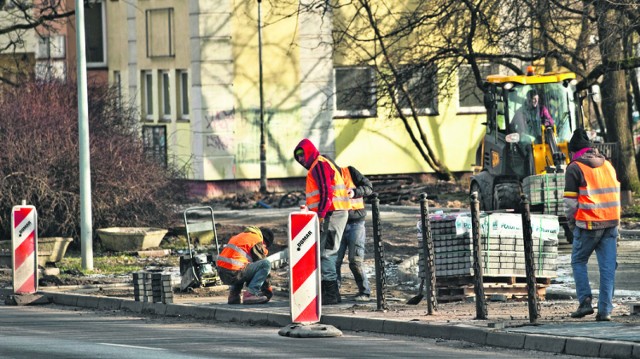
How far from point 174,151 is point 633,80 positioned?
12.0 m

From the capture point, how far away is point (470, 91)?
41375 mm

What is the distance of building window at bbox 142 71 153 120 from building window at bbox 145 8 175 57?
99cm

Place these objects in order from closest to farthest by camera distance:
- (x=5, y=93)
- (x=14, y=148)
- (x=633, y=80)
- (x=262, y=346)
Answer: (x=262, y=346), (x=14, y=148), (x=5, y=93), (x=633, y=80)

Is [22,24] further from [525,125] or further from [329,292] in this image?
[329,292]

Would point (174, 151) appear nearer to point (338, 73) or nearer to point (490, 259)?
point (338, 73)

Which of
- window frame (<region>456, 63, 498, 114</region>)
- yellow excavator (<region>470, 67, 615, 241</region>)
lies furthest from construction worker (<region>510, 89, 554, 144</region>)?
window frame (<region>456, 63, 498, 114</region>)

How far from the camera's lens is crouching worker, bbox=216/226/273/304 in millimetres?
17500

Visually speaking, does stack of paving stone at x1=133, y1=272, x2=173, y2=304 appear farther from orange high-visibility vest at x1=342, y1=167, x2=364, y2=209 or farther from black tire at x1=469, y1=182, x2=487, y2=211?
black tire at x1=469, y1=182, x2=487, y2=211

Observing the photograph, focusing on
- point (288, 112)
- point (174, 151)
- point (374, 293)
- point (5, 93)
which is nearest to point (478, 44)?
point (288, 112)

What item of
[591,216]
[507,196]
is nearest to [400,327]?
[591,216]

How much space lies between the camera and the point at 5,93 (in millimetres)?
28078

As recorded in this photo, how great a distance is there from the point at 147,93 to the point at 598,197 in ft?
97.4

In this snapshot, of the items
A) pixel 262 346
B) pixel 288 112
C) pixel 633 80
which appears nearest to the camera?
pixel 262 346

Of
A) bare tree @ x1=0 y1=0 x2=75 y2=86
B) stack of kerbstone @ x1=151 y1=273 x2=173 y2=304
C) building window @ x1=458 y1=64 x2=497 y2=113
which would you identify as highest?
bare tree @ x1=0 y1=0 x2=75 y2=86
